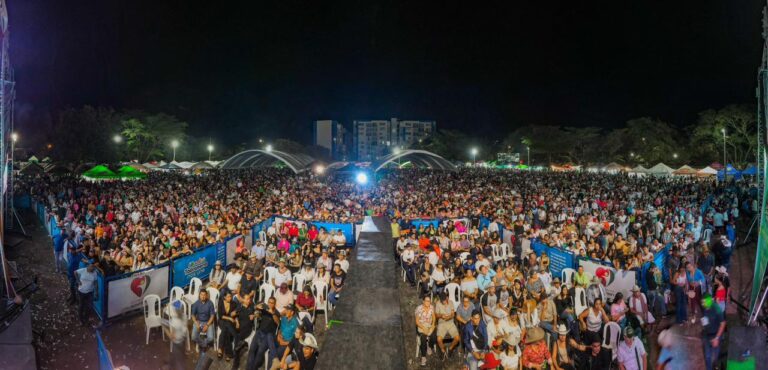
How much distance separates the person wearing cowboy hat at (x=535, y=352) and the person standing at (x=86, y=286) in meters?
7.46

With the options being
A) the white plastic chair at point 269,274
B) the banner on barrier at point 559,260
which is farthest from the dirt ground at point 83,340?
the banner on barrier at point 559,260

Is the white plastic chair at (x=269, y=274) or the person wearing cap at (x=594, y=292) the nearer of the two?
the person wearing cap at (x=594, y=292)

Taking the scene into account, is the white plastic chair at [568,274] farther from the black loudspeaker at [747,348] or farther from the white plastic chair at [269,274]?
the white plastic chair at [269,274]

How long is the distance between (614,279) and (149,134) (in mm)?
58206

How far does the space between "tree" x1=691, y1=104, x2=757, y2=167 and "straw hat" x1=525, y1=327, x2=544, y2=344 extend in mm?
51771

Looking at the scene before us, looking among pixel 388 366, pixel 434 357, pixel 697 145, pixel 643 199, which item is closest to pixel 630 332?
pixel 434 357

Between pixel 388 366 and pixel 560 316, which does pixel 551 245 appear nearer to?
pixel 560 316

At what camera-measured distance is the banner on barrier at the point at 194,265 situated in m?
8.66

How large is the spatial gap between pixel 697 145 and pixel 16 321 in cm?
6617

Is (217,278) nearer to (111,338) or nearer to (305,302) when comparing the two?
(111,338)

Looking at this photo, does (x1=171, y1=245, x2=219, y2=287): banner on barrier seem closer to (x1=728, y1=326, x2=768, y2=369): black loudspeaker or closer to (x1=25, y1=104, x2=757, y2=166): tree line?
(x1=728, y1=326, x2=768, y2=369): black loudspeaker

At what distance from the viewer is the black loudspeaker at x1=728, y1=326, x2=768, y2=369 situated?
5074 mm

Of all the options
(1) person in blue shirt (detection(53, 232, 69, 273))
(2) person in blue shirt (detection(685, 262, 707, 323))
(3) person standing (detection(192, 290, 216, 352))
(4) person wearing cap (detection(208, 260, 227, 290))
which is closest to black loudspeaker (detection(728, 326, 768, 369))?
(2) person in blue shirt (detection(685, 262, 707, 323))

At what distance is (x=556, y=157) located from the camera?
269 ft
